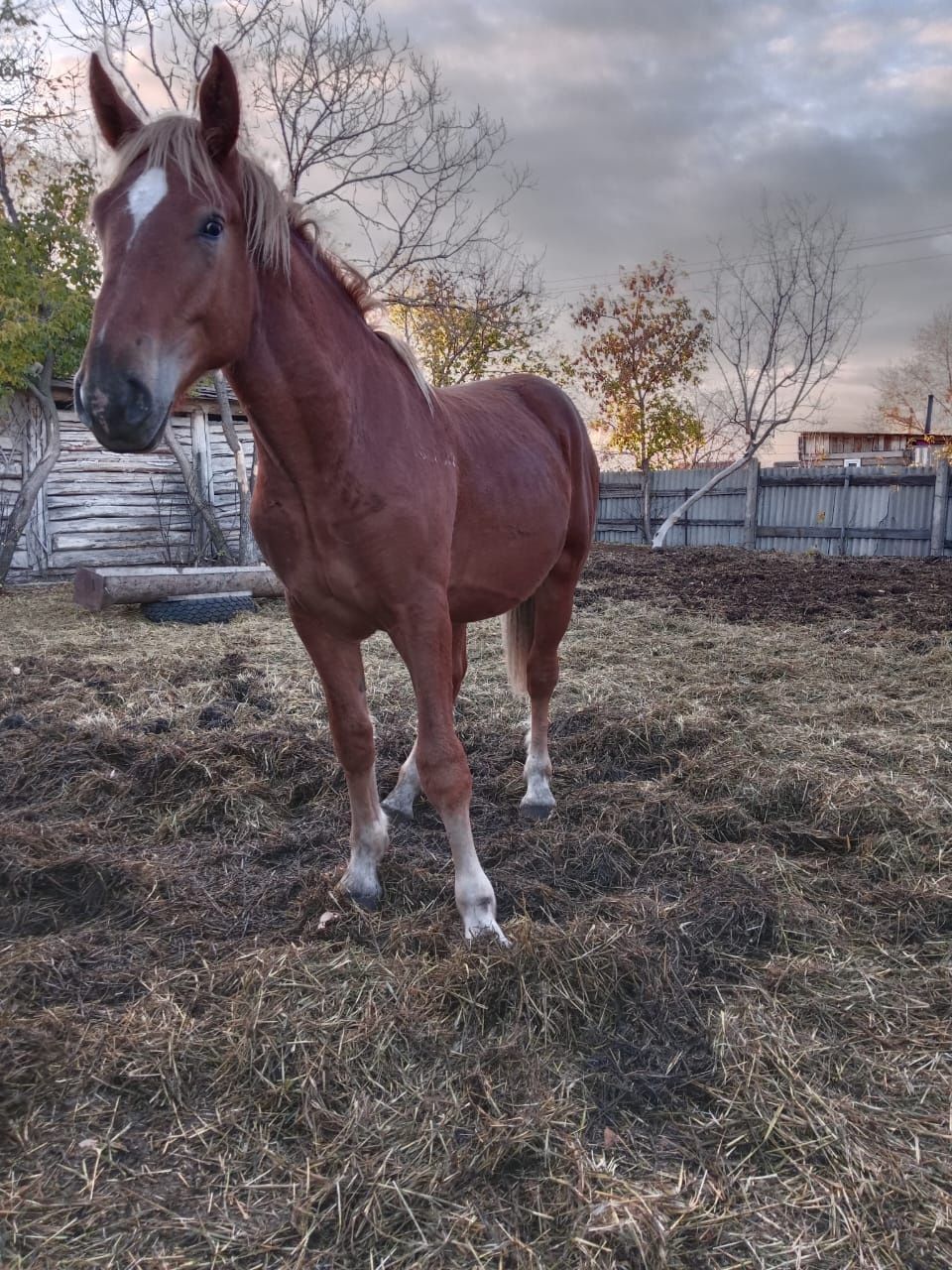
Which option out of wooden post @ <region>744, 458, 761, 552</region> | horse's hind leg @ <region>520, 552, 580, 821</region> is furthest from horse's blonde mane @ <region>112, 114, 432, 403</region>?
wooden post @ <region>744, 458, 761, 552</region>

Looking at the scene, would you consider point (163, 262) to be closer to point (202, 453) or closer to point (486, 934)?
point (486, 934)

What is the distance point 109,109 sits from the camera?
1.99 metres

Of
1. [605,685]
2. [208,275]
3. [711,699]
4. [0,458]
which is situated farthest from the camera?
[0,458]

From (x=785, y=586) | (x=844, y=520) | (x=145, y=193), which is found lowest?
(x=785, y=586)

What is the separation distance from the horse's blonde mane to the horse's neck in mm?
66

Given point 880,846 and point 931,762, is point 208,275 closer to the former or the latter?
point 880,846

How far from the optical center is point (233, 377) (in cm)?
216

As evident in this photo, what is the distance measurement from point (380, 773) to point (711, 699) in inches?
87.7

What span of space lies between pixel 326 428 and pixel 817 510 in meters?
17.2

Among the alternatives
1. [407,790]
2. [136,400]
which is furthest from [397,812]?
[136,400]

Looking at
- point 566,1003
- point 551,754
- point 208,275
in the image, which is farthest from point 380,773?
point 208,275

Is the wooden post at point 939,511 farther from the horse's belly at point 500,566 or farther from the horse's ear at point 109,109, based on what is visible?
the horse's ear at point 109,109

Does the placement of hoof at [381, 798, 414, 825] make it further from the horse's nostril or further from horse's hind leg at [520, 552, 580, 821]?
the horse's nostril

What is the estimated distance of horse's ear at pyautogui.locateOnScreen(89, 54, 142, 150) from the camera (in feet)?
6.47
